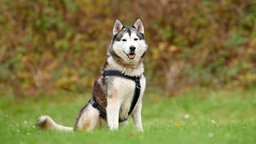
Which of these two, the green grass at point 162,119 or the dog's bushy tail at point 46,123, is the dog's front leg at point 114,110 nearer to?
the green grass at point 162,119

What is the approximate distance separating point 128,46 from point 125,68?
356mm

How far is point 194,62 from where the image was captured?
16328 mm

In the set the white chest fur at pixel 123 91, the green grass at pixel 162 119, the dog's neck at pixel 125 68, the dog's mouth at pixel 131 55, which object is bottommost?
the green grass at pixel 162 119

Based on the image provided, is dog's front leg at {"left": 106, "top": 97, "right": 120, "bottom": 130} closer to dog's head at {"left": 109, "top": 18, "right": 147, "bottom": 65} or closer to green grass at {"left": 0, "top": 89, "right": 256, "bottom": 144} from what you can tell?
green grass at {"left": 0, "top": 89, "right": 256, "bottom": 144}

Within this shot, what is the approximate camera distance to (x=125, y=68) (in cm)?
856

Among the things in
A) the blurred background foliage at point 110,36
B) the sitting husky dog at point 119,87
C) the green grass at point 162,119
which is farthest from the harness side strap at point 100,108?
the blurred background foliage at point 110,36

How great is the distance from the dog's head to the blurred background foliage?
6.74m

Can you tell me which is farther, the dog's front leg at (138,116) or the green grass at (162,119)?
the dog's front leg at (138,116)

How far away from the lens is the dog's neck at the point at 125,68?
852 cm

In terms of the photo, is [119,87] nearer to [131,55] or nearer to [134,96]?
[134,96]

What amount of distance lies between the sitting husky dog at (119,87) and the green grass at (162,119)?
0.89 feet

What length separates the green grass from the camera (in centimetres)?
700

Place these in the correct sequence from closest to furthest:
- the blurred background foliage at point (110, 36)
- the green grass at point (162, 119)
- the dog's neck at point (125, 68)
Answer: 1. the green grass at point (162, 119)
2. the dog's neck at point (125, 68)
3. the blurred background foliage at point (110, 36)

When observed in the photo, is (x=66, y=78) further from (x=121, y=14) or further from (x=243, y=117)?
(x=243, y=117)
